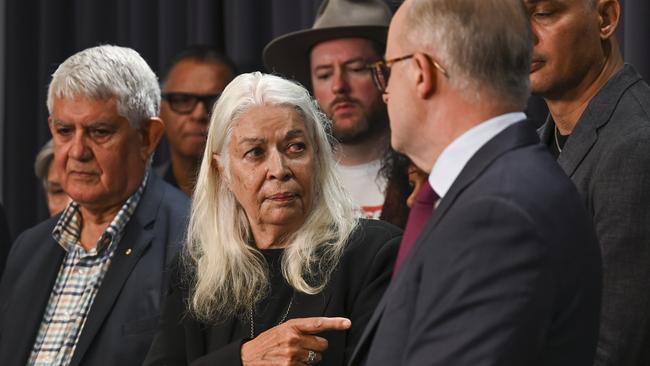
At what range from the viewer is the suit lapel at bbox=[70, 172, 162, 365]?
8.29 feet

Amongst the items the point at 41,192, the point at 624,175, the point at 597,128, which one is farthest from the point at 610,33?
the point at 41,192

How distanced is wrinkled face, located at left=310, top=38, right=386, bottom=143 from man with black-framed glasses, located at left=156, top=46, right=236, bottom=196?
0.47m

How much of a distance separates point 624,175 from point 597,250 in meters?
0.44

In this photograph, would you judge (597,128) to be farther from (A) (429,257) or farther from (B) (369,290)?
(A) (429,257)

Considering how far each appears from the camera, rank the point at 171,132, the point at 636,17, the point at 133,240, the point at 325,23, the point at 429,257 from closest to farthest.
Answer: the point at 429,257 → the point at 133,240 → the point at 636,17 → the point at 325,23 → the point at 171,132

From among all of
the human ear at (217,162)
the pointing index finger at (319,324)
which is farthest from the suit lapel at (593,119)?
the human ear at (217,162)

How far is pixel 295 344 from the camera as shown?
2.04m

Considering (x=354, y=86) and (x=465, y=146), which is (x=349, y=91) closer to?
(x=354, y=86)

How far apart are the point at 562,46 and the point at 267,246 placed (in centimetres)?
70

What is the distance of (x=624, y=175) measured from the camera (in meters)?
1.90

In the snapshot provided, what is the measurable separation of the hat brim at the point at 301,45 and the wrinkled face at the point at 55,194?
89 centimetres

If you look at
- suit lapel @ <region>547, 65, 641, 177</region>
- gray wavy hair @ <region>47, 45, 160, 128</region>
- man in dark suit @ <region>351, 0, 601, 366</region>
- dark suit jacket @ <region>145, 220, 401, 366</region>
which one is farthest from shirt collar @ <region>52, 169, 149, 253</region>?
man in dark suit @ <region>351, 0, 601, 366</region>

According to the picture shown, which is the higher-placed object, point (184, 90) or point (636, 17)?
point (636, 17)

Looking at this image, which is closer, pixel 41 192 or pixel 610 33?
pixel 610 33
